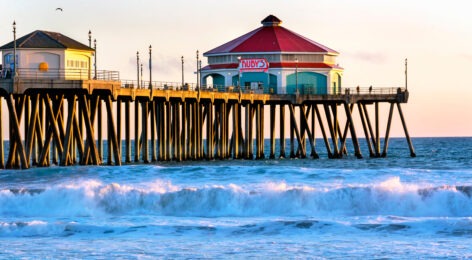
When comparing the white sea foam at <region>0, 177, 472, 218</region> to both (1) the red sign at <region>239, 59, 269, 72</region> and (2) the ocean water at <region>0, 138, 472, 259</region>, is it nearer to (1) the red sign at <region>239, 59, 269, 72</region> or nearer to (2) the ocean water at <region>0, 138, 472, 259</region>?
(2) the ocean water at <region>0, 138, 472, 259</region>

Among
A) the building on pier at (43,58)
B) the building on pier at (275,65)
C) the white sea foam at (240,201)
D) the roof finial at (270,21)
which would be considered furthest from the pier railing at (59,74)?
the roof finial at (270,21)

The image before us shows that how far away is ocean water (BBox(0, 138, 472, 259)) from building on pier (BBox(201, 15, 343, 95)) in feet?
86.8

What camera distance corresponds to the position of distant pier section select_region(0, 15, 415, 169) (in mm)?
56875

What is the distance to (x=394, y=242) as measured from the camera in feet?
108

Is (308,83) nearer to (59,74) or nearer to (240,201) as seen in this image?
(59,74)

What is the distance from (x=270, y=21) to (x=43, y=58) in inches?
1331

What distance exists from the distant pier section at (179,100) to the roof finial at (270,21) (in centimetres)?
7

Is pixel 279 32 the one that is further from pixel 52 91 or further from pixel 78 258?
pixel 78 258

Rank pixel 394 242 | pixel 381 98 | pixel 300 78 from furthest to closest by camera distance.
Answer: pixel 300 78, pixel 381 98, pixel 394 242

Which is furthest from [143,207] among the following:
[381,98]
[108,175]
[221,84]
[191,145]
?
[221,84]

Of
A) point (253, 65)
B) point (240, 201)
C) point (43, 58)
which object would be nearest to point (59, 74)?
point (43, 58)

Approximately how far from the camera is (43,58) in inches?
2247

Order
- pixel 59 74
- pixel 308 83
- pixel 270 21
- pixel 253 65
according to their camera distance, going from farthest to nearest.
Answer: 1. pixel 270 21
2. pixel 308 83
3. pixel 253 65
4. pixel 59 74

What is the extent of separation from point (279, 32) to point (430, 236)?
54.3 m
